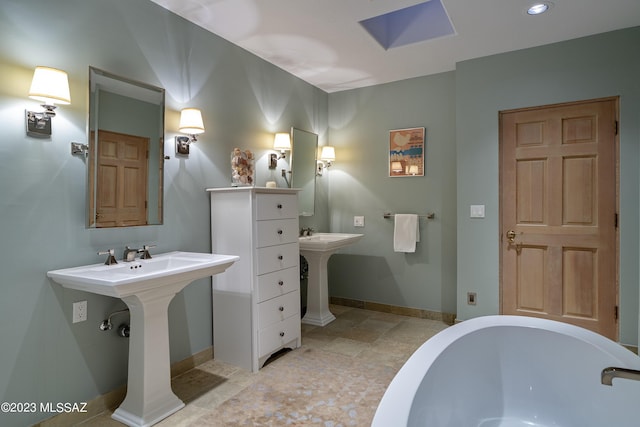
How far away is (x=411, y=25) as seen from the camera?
3.06 metres

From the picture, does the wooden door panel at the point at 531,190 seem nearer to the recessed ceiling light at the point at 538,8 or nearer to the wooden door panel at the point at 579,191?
the wooden door panel at the point at 579,191

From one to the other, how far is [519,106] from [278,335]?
9.14 ft

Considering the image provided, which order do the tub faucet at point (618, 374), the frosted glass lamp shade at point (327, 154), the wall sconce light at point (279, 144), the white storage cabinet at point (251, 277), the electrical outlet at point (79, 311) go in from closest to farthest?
the tub faucet at point (618, 374)
the electrical outlet at point (79, 311)
the white storage cabinet at point (251, 277)
the wall sconce light at point (279, 144)
the frosted glass lamp shade at point (327, 154)

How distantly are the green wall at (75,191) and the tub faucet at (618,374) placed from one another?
2435mm

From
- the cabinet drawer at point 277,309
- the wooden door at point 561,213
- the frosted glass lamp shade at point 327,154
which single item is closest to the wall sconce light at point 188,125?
the cabinet drawer at point 277,309

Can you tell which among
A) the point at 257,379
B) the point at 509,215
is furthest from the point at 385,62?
the point at 257,379

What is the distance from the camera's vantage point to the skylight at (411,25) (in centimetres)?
293

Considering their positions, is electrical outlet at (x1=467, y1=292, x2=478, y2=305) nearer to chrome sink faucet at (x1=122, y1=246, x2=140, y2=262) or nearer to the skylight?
the skylight

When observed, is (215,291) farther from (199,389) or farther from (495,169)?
(495,169)

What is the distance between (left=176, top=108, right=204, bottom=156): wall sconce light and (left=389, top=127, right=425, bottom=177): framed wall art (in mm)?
2179

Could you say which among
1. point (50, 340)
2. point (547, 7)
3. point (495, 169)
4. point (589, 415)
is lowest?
point (589, 415)

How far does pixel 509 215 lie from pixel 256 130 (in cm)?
239

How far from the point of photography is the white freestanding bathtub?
1.57 meters

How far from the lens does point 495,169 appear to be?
3.26 m
